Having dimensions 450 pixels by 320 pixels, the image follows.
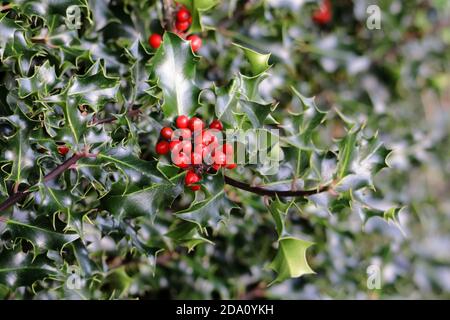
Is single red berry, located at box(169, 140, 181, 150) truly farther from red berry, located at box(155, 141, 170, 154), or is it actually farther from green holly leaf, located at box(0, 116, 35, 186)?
green holly leaf, located at box(0, 116, 35, 186)

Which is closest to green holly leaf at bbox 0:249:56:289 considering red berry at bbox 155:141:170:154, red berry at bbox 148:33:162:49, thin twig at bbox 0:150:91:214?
thin twig at bbox 0:150:91:214

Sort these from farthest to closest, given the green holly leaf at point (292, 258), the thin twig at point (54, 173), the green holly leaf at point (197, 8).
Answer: the green holly leaf at point (197, 8) → the green holly leaf at point (292, 258) → the thin twig at point (54, 173)

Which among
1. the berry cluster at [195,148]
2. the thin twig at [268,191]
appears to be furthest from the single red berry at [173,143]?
the thin twig at [268,191]

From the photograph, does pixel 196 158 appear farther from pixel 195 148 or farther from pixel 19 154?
pixel 19 154

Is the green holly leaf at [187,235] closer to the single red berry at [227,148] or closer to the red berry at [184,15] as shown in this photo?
the single red berry at [227,148]

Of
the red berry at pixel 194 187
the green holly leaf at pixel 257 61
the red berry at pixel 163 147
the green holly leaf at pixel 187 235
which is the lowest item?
the green holly leaf at pixel 187 235

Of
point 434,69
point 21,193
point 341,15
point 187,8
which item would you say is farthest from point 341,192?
point 434,69

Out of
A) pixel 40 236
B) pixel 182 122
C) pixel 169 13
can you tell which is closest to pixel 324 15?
pixel 169 13
